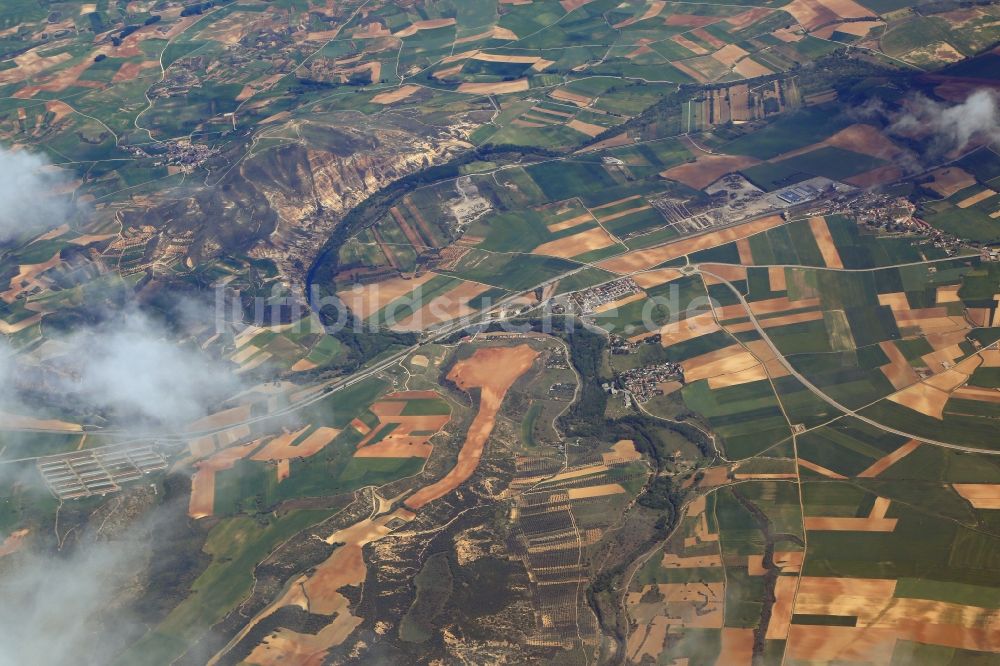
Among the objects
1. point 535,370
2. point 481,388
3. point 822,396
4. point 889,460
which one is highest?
point 535,370

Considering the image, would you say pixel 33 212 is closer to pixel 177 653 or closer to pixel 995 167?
pixel 177 653

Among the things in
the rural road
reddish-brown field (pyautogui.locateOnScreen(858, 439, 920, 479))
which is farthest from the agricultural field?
the rural road

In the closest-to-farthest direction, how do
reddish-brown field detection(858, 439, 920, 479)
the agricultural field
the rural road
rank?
the agricultural field < reddish-brown field detection(858, 439, 920, 479) < the rural road

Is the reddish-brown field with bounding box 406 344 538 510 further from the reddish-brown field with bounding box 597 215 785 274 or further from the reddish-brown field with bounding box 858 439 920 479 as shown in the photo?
the reddish-brown field with bounding box 858 439 920 479

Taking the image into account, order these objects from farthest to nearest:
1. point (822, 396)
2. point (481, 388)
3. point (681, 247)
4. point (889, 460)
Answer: point (681, 247), point (481, 388), point (822, 396), point (889, 460)

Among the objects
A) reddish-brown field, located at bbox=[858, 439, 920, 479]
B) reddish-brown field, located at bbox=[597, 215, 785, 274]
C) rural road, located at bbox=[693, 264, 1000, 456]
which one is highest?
reddish-brown field, located at bbox=[597, 215, 785, 274]

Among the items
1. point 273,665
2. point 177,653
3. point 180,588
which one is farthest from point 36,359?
point 273,665

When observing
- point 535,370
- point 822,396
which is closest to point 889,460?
point 822,396

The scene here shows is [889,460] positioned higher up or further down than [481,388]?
further down

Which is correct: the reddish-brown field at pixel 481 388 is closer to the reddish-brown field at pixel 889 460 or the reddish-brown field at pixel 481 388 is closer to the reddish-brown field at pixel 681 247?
the reddish-brown field at pixel 681 247

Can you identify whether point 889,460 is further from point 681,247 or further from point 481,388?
point 481,388

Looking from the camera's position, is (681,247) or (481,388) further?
(681,247)
